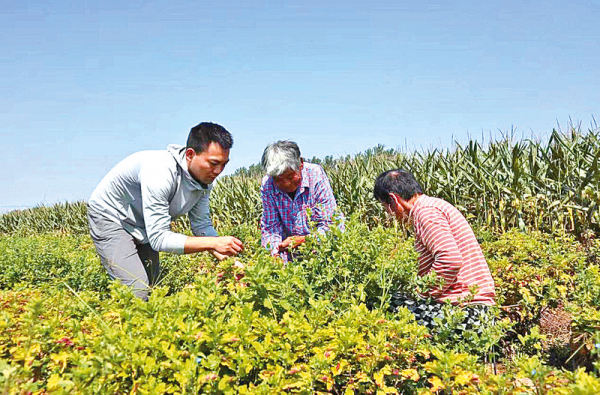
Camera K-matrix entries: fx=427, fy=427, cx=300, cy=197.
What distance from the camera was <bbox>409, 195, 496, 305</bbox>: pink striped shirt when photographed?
2.73 metres

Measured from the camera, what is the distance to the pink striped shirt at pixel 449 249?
273cm

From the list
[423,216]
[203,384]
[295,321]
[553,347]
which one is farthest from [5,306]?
[553,347]

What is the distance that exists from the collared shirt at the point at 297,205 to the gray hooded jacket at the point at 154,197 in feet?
1.79

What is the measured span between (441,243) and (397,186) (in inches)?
20.5

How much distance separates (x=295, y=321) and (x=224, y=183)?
11.4 meters

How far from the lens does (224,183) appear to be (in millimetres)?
13008

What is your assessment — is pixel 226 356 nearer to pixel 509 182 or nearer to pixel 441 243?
pixel 441 243

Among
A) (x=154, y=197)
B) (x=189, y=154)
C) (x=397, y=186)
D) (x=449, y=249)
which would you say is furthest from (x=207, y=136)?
(x=449, y=249)

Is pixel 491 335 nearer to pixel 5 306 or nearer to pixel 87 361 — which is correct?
pixel 87 361

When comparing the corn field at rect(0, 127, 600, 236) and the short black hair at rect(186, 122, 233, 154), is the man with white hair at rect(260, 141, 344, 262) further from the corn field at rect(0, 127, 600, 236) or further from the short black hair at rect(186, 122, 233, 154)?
the corn field at rect(0, 127, 600, 236)

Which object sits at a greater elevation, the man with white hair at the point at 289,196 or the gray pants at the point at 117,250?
the man with white hair at the point at 289,196

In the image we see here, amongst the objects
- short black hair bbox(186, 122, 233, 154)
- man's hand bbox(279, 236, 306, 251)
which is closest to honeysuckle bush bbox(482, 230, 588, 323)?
man's hand bbox(279, 236, 306, 251)

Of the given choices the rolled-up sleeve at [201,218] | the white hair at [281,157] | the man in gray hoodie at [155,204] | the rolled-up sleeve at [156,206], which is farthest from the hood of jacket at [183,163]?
the white hair at [281,157]

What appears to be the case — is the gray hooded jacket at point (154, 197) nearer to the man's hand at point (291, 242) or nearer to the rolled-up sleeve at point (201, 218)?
the rolled-up sleeve at point (201, 218)
